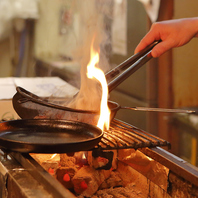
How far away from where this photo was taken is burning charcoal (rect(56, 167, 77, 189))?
61.2 inches

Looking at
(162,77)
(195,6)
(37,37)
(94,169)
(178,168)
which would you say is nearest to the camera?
(178,168)

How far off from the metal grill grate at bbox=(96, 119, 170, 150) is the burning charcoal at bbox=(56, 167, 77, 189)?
283mm

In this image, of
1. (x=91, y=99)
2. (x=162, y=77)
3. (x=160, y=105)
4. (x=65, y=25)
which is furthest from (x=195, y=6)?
(x=65, y=25)

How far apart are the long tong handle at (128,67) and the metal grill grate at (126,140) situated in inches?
9.9

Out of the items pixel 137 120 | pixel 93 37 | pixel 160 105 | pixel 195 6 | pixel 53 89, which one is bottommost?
pixel 137 120

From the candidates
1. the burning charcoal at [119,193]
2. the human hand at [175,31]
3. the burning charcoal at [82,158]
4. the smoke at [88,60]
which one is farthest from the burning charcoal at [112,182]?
the human hand at [175,31]

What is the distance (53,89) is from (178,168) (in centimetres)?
163

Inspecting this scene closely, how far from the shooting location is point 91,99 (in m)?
1.71

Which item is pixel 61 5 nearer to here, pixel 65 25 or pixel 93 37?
pixel 65 25

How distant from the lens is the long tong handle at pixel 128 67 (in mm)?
1672

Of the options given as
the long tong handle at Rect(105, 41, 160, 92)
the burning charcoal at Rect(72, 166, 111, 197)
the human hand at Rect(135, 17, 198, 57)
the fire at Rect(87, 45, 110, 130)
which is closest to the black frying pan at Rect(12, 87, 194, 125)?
the fire at Rect(87, 45, 110, 130)

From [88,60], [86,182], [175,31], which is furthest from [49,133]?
[175,31]

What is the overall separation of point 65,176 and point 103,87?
492 millimetres

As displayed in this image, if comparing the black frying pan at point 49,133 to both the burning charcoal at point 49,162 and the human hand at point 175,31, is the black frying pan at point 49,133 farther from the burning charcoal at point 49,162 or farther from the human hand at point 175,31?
the human hand at point 175,31
